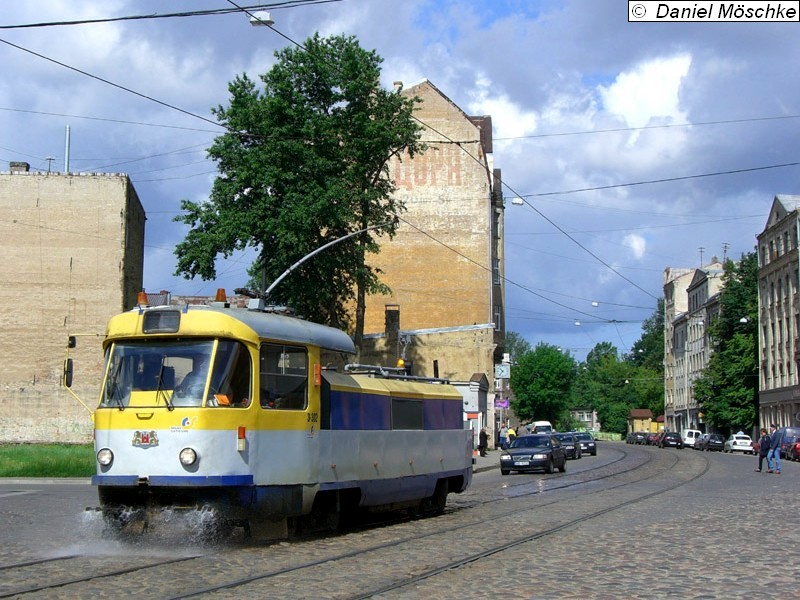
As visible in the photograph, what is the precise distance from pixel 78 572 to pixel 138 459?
2008 millimetres

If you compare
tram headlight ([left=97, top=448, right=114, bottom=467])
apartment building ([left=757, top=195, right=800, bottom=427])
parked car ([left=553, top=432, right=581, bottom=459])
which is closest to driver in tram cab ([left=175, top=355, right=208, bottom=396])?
tram headlight ([left=97, top=448, right=114, bottom=467])

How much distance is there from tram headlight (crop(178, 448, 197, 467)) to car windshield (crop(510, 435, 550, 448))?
2543 cm

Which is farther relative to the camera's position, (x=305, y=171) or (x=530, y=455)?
(x=305, y=171)

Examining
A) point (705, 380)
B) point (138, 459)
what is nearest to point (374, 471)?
point (138, 459)

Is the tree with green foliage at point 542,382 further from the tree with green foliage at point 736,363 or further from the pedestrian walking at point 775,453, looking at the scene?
the pedestrian walking at point 775,453

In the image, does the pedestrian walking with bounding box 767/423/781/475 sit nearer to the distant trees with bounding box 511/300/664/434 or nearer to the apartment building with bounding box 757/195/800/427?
the apartment building with bounding box 757/195/800/427

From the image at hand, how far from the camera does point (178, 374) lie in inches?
512

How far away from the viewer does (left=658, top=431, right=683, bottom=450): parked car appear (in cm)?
8412

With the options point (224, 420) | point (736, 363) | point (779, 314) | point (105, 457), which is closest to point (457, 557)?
point (224, 420)

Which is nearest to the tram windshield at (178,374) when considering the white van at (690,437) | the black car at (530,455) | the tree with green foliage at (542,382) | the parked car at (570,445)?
the black car at (530,455)

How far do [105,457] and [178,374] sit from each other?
131 centimetres

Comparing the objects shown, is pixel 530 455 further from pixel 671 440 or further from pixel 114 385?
pixel 671 440

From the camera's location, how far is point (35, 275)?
5403 centimetres

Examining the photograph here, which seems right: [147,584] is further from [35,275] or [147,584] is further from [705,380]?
[705,380]
